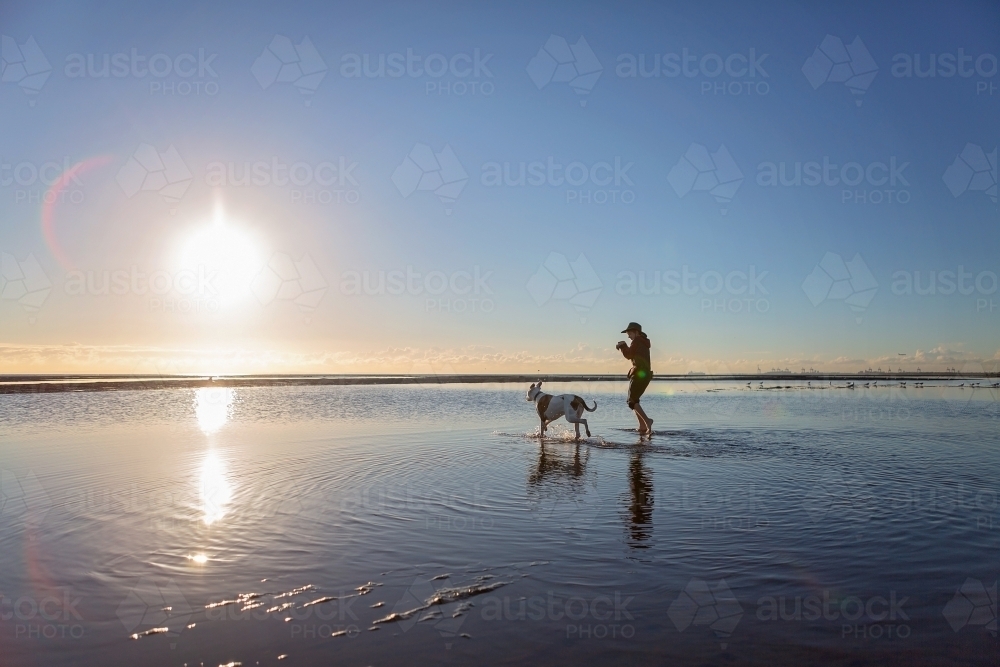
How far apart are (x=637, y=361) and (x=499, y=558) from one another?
42.8 feet

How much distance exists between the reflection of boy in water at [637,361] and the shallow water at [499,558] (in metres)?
4.67

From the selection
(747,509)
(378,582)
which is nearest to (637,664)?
(378,582)

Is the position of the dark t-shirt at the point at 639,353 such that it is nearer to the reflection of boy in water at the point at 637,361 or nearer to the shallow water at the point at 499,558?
the reflection of boy in water at the point at 637,361

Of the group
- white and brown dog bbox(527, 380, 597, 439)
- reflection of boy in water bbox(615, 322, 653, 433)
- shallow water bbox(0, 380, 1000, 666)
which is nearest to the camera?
shallow water bbox(0, 380, 1000, 666)

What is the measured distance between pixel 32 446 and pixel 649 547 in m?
16.2

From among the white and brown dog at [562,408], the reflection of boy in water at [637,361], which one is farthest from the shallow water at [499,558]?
the reflection of boy in water at [637,361]

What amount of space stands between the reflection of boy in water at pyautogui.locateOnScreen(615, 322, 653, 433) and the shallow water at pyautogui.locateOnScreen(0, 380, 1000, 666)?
4668 mm

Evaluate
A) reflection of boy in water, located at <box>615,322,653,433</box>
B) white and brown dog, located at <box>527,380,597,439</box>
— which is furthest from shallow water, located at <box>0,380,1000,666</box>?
reflection of boy in water, located at <box>615,322,653,433</box>

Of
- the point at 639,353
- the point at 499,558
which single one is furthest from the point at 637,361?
the point at 499,558

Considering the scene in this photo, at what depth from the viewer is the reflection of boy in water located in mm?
18047

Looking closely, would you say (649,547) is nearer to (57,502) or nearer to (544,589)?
(544,589)

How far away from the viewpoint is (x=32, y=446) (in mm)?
15188

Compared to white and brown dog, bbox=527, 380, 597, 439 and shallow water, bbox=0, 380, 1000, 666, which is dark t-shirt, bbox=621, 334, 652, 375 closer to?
white and brown dog, bbox=527, 380, 597, 439

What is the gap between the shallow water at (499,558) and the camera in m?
4.27
